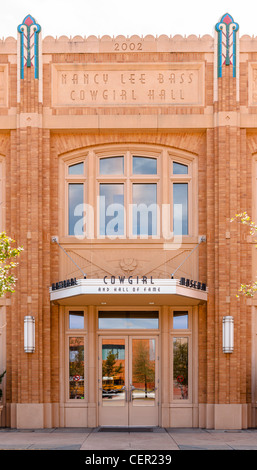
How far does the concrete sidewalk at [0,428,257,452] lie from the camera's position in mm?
14641

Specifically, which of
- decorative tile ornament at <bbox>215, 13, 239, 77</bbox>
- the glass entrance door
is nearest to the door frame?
the glass entrance door

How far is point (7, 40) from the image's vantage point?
1923cm

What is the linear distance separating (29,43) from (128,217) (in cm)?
605

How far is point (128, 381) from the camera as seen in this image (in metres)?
19.0

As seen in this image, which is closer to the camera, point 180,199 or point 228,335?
point 228,335

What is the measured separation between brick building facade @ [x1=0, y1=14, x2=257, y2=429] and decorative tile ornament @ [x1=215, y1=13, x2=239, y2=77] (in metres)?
0.04

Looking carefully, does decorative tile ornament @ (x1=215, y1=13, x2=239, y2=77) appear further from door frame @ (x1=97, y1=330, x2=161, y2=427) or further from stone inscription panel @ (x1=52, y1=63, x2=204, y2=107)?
door frame @ (x1=97, y1=330, x2=161, y2=427)

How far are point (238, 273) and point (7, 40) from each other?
9.94 metres

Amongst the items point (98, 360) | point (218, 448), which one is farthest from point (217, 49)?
point (218, 448)

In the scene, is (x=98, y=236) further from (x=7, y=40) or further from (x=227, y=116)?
(x=7, y=40)

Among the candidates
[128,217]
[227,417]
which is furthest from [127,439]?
[128,217]

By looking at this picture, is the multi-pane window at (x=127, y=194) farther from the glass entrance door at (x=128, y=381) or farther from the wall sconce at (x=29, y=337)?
the wall sconce at (x=29, y=337)

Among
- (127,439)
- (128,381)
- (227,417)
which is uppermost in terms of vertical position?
(128,381)

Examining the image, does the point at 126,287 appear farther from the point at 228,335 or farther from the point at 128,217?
the point at 228,335
